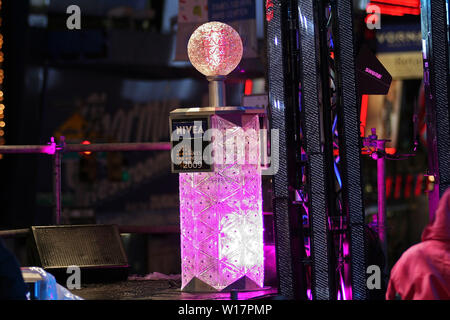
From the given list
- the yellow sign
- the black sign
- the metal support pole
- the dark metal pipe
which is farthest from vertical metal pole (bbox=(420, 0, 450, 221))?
the yellow sign

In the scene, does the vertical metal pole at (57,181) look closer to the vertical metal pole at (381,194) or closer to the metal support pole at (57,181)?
the metal support pole at (57,181)

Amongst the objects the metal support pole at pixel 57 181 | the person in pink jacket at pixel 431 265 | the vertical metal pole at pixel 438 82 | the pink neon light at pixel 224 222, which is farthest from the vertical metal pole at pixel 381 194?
the metal support pole at pixel 57 181

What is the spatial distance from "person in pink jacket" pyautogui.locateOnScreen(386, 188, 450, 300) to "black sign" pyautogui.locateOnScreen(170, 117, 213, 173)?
5.71 feet

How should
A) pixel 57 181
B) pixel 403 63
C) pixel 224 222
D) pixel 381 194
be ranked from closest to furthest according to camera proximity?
pixel 224 222, pixel 381 194, pixel 57 181, pixel 403 63

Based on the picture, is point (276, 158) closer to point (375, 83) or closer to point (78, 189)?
point (375, 83)

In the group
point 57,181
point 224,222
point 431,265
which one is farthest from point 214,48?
point 431,265

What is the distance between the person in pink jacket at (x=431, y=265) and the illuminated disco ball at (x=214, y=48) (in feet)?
6.57

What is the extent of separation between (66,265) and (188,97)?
6013mm

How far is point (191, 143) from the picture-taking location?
4941 mm

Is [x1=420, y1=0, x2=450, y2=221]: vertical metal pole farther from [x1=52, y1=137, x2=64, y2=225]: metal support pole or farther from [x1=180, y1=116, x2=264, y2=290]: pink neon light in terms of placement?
[x1=52, y1=137, x2=64, y2=225]: metal support pole

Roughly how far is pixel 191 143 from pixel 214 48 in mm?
628

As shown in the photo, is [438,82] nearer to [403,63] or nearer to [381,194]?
[381,194]

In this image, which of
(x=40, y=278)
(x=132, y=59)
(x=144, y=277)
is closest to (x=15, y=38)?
(x=132, y=59)
